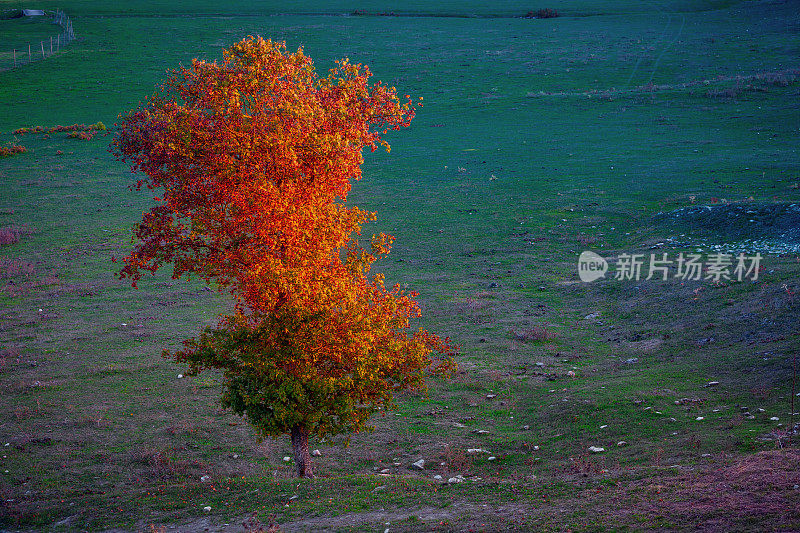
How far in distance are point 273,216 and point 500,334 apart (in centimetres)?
1447

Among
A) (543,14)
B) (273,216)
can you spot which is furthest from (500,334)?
(543,14)

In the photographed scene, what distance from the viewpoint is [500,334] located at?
26.5 metres

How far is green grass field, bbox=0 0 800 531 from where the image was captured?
45.2 feet

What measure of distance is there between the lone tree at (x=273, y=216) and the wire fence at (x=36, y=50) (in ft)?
287

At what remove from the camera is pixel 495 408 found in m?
20.6

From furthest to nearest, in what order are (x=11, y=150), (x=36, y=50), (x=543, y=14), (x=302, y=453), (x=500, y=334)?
(x=543, y=14) → (x=36, y=50) → (x=11, y=150) → (x=500, y=334) → (x=302, y=453)

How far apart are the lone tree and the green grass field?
2.68m

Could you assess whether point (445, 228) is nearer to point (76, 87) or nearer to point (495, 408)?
point (495, 408)

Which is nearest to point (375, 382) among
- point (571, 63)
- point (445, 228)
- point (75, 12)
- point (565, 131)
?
point (445, 228)

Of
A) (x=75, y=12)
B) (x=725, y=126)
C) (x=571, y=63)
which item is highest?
(x=75, y=12)

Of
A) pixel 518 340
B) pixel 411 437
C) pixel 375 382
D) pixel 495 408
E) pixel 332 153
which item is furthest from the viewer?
pixel 518 340

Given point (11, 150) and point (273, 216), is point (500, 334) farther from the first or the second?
point (11, 150)

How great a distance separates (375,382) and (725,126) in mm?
50351

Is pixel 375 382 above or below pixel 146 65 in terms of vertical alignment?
below
